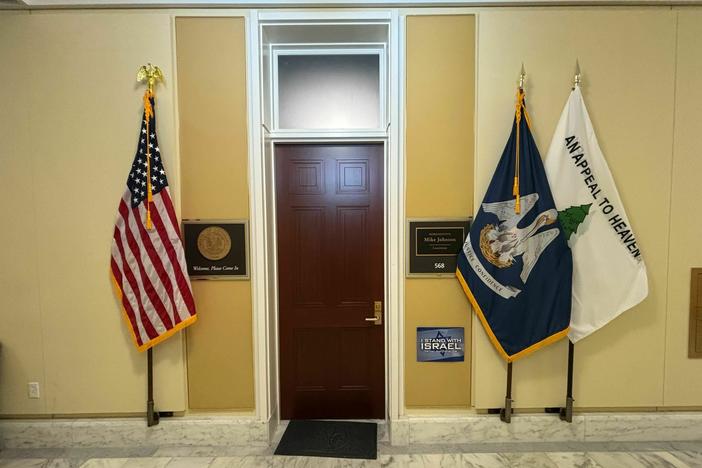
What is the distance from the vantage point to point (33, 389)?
6.97 ft

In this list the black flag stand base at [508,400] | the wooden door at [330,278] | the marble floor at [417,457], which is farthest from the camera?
the wooden door at [330,278]

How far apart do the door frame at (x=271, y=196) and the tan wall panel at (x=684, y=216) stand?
1.85 m

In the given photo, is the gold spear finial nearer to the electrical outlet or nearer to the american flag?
the american flag

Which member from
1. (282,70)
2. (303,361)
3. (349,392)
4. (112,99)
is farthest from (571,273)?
(112,99)

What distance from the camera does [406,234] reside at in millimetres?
2094

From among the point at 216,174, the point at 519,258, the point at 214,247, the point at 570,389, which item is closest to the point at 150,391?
the point at 214,247

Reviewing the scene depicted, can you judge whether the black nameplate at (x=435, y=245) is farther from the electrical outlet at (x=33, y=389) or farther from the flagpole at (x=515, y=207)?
the electrical outlet at (x=33, y=389)

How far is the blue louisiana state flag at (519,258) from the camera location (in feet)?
6.49

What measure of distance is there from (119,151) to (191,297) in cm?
110

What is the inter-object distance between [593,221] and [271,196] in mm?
2217

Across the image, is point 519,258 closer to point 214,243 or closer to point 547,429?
point 547,429

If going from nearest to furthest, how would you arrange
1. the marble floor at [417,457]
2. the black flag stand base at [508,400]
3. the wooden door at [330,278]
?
the marble floor at [417,457]
the black flag stand base at [508,400]
the wooden door at [330,278]

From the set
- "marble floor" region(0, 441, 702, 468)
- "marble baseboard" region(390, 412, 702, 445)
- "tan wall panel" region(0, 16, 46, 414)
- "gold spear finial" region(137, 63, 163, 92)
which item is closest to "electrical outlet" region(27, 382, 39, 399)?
"tan wall panel" region(0, 16, 46, 414)

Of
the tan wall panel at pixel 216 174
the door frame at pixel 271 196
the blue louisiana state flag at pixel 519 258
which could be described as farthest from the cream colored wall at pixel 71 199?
the blue louisiana state flag at pixel 519 258
